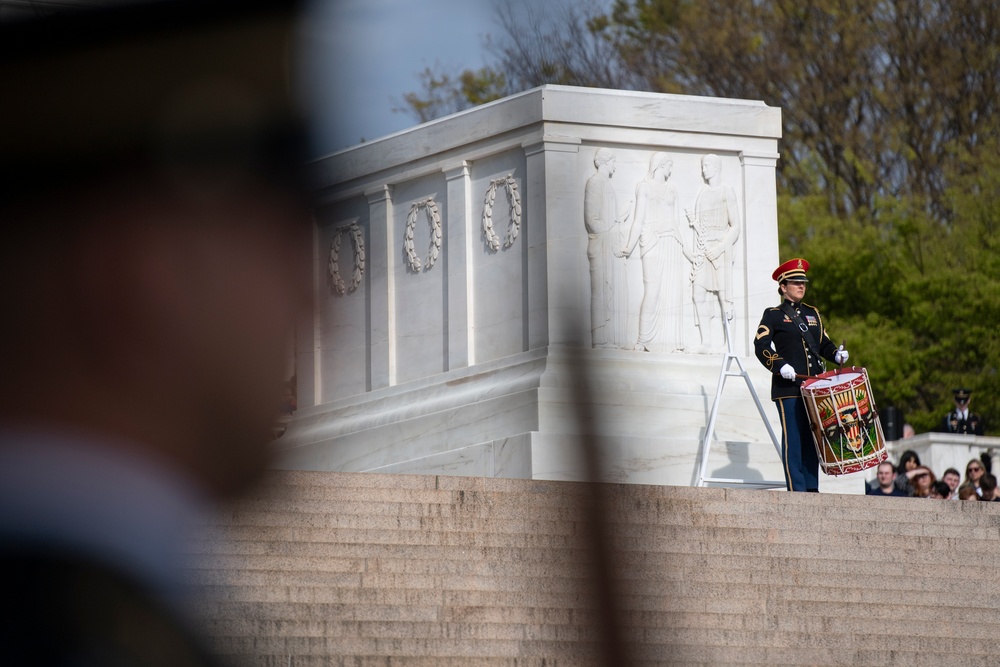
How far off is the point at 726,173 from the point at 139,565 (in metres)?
14.9

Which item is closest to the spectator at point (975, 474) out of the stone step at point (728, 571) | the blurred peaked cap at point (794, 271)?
the blurred peaked cap at point (794, 271)

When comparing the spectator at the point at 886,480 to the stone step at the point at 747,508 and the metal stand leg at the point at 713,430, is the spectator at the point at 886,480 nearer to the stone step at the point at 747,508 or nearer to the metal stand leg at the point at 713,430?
the metal stand leg at the point at 713,430

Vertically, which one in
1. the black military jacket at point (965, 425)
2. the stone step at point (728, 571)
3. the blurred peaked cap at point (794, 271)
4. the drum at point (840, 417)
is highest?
the blurred peaked cap at point (794, 271)

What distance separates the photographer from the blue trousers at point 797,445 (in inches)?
445

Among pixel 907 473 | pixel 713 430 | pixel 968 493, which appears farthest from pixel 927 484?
pixel 713 430

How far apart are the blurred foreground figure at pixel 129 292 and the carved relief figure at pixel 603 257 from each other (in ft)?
0.57

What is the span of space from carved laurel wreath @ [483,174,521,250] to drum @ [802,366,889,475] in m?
3.22

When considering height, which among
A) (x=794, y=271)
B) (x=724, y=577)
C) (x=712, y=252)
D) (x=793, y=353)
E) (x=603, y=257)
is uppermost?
(x=712, y=252)

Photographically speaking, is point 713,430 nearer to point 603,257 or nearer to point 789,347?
point 789,347

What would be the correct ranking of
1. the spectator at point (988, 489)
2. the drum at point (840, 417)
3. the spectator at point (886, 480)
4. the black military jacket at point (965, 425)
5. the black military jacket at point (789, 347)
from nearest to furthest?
the drum at point (840, 417) → the black military jacket at point (789, 347) → the spectator at point (886, 480) → the spectator at point (988, 489) → the black military jacket at point (965, 425)

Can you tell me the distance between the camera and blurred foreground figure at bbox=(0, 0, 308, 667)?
770 mm

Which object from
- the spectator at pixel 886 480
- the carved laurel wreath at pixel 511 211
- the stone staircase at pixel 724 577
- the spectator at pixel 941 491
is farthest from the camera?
the spectator at pixel 941 491

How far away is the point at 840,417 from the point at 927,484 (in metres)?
3.17

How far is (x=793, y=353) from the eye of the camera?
36.9 feet
